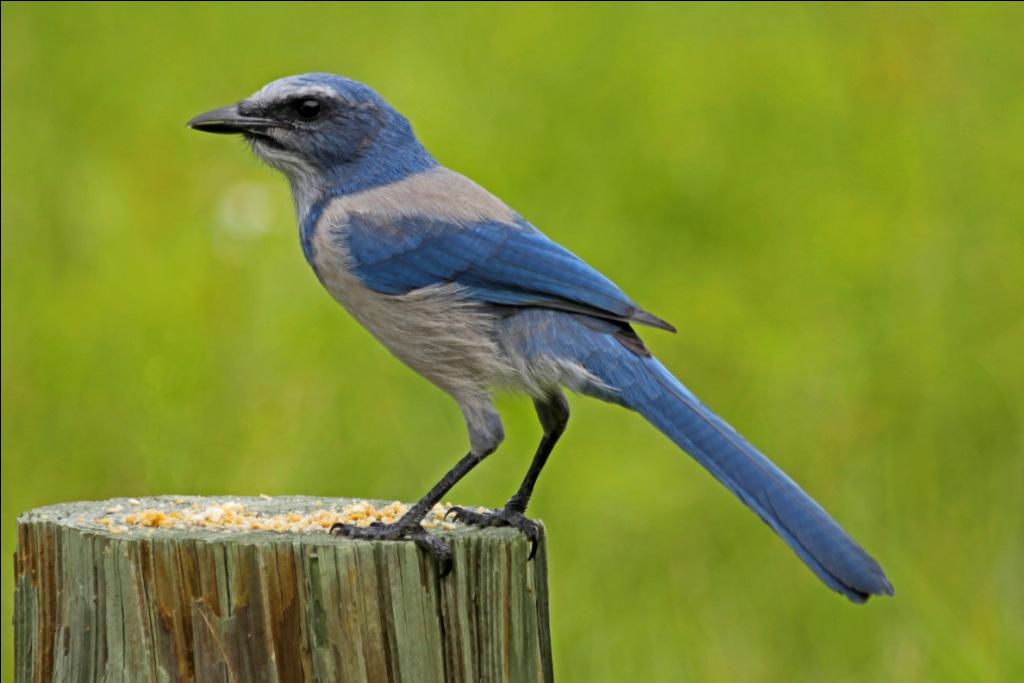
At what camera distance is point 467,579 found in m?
3.64

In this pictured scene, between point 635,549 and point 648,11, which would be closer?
point 635,549

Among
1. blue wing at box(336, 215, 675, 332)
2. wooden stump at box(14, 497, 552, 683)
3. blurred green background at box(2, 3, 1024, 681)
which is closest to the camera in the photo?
wooden stump at box(14, 497, 552, 683)

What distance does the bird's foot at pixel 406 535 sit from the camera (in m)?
3.60

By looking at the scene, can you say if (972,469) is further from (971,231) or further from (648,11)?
(648,11)

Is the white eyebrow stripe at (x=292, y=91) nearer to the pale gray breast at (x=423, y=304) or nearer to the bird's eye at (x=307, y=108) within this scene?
the bird's eye at (x=307, y=108)

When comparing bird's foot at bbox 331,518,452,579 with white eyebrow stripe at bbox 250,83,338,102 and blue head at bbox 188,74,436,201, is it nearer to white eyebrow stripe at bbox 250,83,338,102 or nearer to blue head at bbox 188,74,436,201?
blue head at bbox 188,74,436,201

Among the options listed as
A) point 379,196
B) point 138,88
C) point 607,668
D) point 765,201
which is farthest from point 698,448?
point 138,88

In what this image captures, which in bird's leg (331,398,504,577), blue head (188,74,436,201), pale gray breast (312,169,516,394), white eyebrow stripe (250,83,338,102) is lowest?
bird's leg (331,398,504,577)

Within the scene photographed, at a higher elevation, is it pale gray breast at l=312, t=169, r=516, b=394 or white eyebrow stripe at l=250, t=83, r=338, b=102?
white eyebrow stripe at l=250, t=83, r=338, b=102

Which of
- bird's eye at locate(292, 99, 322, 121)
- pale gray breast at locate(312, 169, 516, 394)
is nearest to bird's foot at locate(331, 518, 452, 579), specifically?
pale gray breast at locate(312, 169, 516, 394)

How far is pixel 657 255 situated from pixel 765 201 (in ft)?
2.39

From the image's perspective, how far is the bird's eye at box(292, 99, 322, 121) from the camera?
462 cm

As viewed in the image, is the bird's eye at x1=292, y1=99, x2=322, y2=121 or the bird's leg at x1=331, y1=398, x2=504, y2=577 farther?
the bird's eye at x1=292, y1=99, x2=322, y2=121

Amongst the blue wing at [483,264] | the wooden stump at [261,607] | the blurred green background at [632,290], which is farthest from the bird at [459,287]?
the blurred green background at [632,290]
